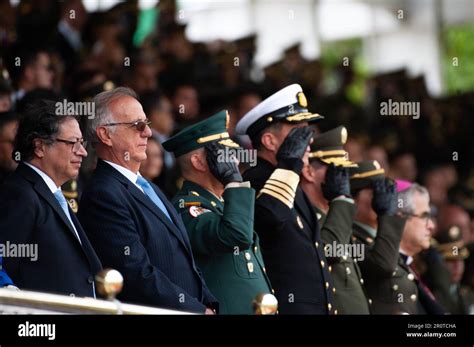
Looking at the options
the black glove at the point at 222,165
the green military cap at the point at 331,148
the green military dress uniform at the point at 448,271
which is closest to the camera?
the black glove at the point at 222,165

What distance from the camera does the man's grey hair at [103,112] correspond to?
6477 millimetres

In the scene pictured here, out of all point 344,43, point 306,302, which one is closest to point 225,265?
point 306,302

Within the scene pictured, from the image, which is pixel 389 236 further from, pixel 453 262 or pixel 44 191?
pixel 453 262

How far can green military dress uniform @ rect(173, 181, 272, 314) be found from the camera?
6.48m

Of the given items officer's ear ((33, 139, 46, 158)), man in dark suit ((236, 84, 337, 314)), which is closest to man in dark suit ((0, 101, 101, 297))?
officer's ear ((33, 139, 46, 158))

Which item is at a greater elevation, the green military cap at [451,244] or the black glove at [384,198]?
the black glove at [384,198]

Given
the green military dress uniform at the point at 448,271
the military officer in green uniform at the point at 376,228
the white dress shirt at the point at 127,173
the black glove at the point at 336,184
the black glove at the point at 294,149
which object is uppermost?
the black glove at the point at 294,149

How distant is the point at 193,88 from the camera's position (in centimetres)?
1177

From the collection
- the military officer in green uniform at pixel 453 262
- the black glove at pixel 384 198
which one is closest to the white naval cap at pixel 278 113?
the black glove at pixel 384 198

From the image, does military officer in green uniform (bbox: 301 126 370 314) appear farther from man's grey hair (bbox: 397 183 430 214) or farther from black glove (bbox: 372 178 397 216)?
man's grey hair (bbox: 397 183 430 214)

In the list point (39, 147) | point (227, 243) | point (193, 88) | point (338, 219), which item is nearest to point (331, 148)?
point (338, 219)

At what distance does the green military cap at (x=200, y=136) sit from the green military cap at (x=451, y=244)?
4.30 m

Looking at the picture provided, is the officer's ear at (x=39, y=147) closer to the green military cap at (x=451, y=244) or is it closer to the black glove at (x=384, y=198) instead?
the black glove at (x=384, y=198)
